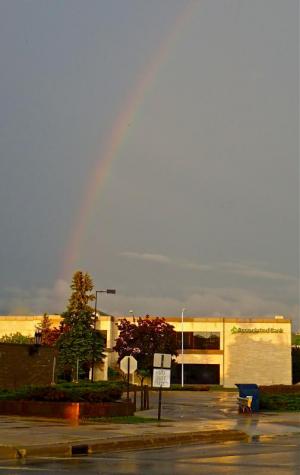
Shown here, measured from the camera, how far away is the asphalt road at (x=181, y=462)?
14.3m

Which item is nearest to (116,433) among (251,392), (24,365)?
(251,392)

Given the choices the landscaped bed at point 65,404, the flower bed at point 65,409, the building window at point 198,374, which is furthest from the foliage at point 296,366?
the flower bed at point 65,409

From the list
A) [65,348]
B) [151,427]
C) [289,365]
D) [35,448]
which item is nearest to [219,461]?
Result: [35,448]

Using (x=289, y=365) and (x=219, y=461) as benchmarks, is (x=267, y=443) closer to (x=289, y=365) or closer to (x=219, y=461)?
(x=219, y=461)

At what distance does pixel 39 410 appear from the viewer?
94.9 feet

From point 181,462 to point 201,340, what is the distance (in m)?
87.5

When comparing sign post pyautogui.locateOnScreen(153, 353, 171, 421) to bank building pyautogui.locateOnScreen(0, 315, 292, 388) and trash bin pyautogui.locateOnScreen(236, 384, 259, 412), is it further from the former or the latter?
bank building pyautogui.locateOnScreen(0, 315, 292, 388)

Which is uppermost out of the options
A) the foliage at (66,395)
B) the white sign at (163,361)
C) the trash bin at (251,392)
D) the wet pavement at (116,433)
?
the white sign at (163,361)

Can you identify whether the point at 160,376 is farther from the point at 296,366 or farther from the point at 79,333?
the point at 296,366

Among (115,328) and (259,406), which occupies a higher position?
(115,328)

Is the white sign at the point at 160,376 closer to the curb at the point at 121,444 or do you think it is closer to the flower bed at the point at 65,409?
the flower bed at the point at 65,409

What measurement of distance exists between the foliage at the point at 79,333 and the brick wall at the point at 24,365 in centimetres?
2498

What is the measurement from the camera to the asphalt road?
14336mm

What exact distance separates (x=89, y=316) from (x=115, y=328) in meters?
21.2
